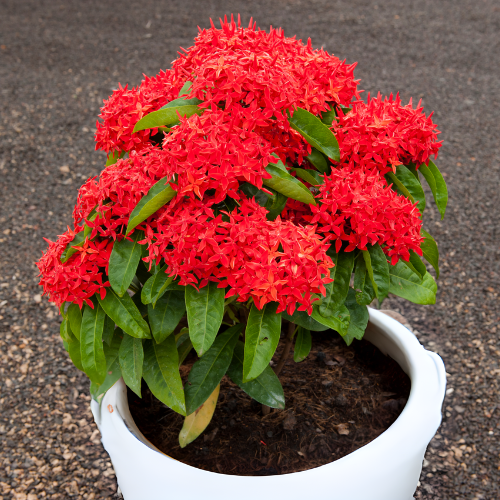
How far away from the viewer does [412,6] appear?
6.09m

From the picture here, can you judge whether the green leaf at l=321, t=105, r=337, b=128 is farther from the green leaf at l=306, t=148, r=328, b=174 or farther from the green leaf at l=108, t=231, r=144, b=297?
the green leaf at l=108, t=231, r=144, b=297

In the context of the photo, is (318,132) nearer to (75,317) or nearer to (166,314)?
(166,314)

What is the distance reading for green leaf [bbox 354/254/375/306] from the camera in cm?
108

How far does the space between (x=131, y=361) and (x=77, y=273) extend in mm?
239

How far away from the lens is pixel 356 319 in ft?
3.88

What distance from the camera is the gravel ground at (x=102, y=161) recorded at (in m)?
1.89

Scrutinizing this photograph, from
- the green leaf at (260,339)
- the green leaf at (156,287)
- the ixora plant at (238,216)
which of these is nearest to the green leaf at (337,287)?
the ixora plant at (238,216)

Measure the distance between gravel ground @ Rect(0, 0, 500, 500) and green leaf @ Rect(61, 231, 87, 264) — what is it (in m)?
1.05

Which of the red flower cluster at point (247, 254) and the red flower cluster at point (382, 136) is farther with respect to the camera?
the red flower cluster at point (382, 136)

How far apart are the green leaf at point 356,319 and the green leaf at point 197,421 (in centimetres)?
35

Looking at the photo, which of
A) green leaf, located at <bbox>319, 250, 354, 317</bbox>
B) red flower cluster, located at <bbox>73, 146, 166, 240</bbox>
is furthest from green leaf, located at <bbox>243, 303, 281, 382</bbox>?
red flower cluster, located at <bbox>73, 146, 166, 240</bbox>

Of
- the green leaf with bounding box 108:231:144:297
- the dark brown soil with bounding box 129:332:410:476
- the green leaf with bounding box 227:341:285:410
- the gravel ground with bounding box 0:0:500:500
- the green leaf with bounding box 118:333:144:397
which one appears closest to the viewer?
the green leaf with bounding box 108:231:144:297

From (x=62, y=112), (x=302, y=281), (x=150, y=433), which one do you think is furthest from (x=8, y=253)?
(x=302, y=281)

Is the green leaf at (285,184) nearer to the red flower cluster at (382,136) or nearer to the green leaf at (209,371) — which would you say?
the red flower cluster at (382,136)
